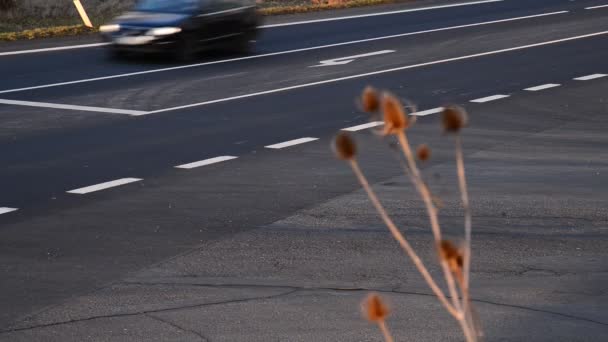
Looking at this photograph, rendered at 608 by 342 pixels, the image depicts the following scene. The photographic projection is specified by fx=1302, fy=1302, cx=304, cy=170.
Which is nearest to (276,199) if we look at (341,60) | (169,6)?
(341,60)

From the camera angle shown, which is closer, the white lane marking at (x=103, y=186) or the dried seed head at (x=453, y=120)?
the dried seed head at (x=453, y=120)

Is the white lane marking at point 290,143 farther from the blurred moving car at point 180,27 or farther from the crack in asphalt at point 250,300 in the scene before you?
the blurred moving car at point 180,27

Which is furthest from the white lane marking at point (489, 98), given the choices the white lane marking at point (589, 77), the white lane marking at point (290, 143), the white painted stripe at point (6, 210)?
the white painted stripe at point (6, 210)

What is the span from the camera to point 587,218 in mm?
10516

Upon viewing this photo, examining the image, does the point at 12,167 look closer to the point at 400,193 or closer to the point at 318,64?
the point at 400,193

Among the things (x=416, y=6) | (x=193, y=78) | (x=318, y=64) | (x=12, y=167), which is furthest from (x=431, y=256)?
(x=416, y=6)

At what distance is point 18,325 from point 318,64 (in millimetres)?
16368

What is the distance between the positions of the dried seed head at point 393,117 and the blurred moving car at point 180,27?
2195cm

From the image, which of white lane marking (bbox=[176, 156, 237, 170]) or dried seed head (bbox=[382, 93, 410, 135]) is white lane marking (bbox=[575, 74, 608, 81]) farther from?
dried seed head (bbox=[382, 93, 410, 135])

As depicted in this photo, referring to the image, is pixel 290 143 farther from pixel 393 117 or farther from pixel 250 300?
pixel 393 117

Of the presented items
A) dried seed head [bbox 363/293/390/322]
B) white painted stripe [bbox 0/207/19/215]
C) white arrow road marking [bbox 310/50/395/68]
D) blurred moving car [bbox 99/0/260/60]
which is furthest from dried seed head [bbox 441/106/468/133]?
blurred moving car [bbox 99/0/260/60]

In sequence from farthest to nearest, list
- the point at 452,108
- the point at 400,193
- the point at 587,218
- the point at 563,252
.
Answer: the point at 400,193 < the point at 587,218 < the point at 563,252 < the point at 452,108

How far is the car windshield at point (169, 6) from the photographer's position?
24266 mm

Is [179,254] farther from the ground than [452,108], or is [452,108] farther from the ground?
[452,108]
